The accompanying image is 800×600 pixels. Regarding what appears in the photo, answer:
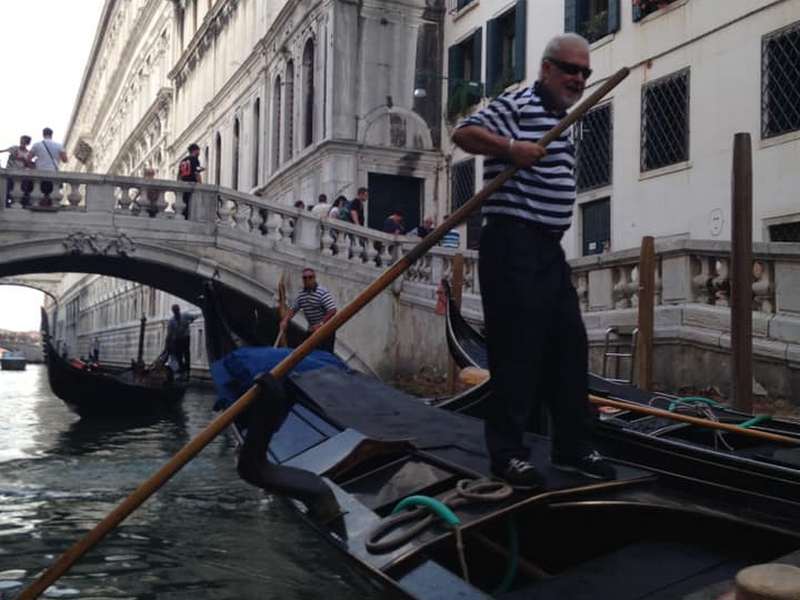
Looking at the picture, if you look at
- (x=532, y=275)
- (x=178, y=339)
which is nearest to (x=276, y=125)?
(x=178, y=339)

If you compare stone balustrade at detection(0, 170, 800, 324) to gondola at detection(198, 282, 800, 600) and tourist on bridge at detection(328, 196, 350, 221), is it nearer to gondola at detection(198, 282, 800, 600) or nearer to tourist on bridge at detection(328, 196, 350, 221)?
tourist on bridge at detection(328, 196, 350, 221)

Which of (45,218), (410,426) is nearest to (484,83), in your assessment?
(45,218)

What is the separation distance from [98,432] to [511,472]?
5822mm

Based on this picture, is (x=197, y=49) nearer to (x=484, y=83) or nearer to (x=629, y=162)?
(x=484, y=83)

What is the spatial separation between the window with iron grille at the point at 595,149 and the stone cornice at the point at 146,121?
1530cm

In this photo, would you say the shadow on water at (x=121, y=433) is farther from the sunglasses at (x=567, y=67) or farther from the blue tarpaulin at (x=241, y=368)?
the sunglasses at (x=567, y=67)

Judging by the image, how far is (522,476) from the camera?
6.04ft

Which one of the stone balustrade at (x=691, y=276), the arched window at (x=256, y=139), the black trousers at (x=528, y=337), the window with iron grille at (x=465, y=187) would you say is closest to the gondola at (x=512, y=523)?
the black trousers at (x=528, y=337)

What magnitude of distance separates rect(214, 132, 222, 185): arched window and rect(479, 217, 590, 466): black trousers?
1571 cm

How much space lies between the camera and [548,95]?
198 cm

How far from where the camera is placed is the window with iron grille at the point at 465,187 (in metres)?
9.70

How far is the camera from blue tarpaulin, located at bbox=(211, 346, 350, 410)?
373 centimetres

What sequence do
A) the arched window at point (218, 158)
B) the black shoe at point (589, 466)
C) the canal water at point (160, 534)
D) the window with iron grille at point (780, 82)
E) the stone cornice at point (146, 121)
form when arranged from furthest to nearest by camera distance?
the stone cornice at point (146, 121) → the arched window at point (218, 158) → the window with iron grille at point (780, 82) → the canal water at point (160, 534) → the black shoe at point (589, 466)

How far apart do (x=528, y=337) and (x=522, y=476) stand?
0.93ft
